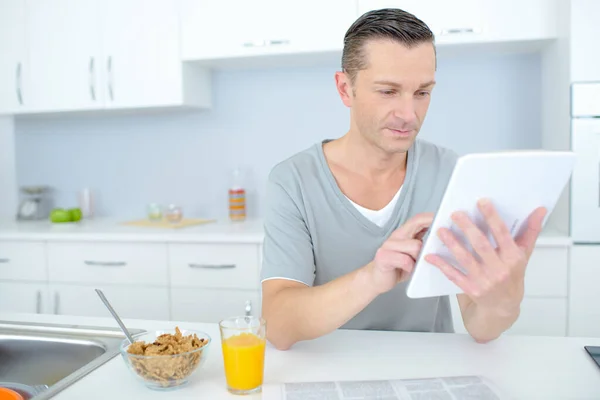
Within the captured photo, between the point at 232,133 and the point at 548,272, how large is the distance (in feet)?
5.51

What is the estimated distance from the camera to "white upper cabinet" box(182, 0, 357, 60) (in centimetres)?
255

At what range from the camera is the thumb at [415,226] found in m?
0.98

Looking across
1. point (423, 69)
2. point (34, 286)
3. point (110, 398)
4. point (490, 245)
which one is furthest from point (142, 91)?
point (490, 245)

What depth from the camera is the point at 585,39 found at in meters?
2.22

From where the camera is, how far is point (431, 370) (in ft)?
3.33

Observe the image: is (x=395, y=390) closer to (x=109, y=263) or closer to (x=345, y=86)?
(x=345, y=86)

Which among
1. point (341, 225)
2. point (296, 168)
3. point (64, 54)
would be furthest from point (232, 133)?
point (341, 225)

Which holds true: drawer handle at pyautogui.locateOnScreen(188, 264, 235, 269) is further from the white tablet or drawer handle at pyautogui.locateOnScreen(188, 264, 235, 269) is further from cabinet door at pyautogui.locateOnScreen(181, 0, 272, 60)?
the white tablet

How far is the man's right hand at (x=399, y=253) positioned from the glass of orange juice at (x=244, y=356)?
0.74 feet

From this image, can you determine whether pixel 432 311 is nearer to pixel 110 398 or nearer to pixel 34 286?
pixel 110 398

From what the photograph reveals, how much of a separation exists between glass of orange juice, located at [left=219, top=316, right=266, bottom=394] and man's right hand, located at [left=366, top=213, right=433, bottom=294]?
0.22 metres

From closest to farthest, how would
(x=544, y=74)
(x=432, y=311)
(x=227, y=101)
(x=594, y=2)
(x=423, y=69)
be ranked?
(x=423, y=69) < (x=432, y=311) < (x=594, y=2) < (x=544, y=74) < (x=227, y=101)

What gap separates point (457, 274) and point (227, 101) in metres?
2.36

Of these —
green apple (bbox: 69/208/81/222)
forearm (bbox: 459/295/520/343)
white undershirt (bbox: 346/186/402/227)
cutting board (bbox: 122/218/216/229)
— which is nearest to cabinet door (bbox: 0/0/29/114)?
green apple (bbox: 69/208/81/222)
